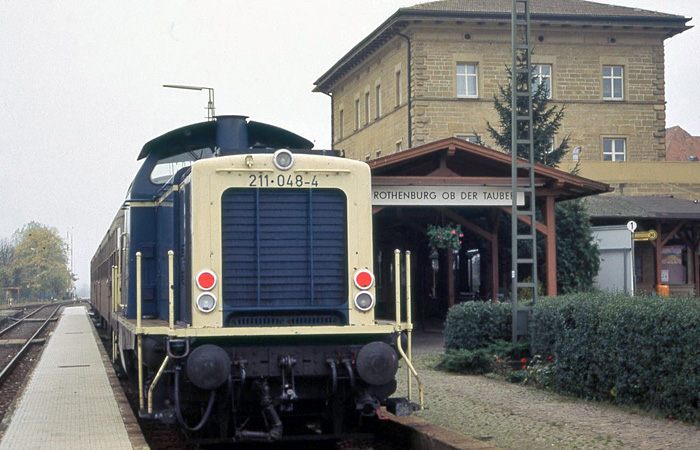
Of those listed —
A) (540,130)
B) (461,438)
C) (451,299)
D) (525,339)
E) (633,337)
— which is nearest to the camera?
(461,438)

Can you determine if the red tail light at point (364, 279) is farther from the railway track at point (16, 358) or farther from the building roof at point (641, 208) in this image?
the building roof at point (641, 208)

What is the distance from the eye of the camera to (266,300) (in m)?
8.85

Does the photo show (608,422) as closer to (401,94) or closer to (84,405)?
(84,405)

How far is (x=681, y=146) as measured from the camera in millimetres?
74938

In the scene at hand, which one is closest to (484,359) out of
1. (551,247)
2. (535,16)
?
(551,247)

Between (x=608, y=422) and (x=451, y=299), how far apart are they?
13.7 meters

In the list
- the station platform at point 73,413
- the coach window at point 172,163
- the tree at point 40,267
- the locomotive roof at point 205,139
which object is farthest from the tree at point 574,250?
the tree at point 40,267

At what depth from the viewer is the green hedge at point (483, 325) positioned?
14.9m

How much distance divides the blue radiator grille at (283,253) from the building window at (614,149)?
122 ft

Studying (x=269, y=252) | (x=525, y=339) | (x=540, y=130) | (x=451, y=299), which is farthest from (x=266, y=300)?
(x=540, y=130)

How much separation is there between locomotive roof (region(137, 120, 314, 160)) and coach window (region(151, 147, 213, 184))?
5cm

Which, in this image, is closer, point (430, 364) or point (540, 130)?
point (430, 364)

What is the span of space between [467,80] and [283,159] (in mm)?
34896

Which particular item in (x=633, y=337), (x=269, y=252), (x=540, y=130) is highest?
(x=540, y=130)
